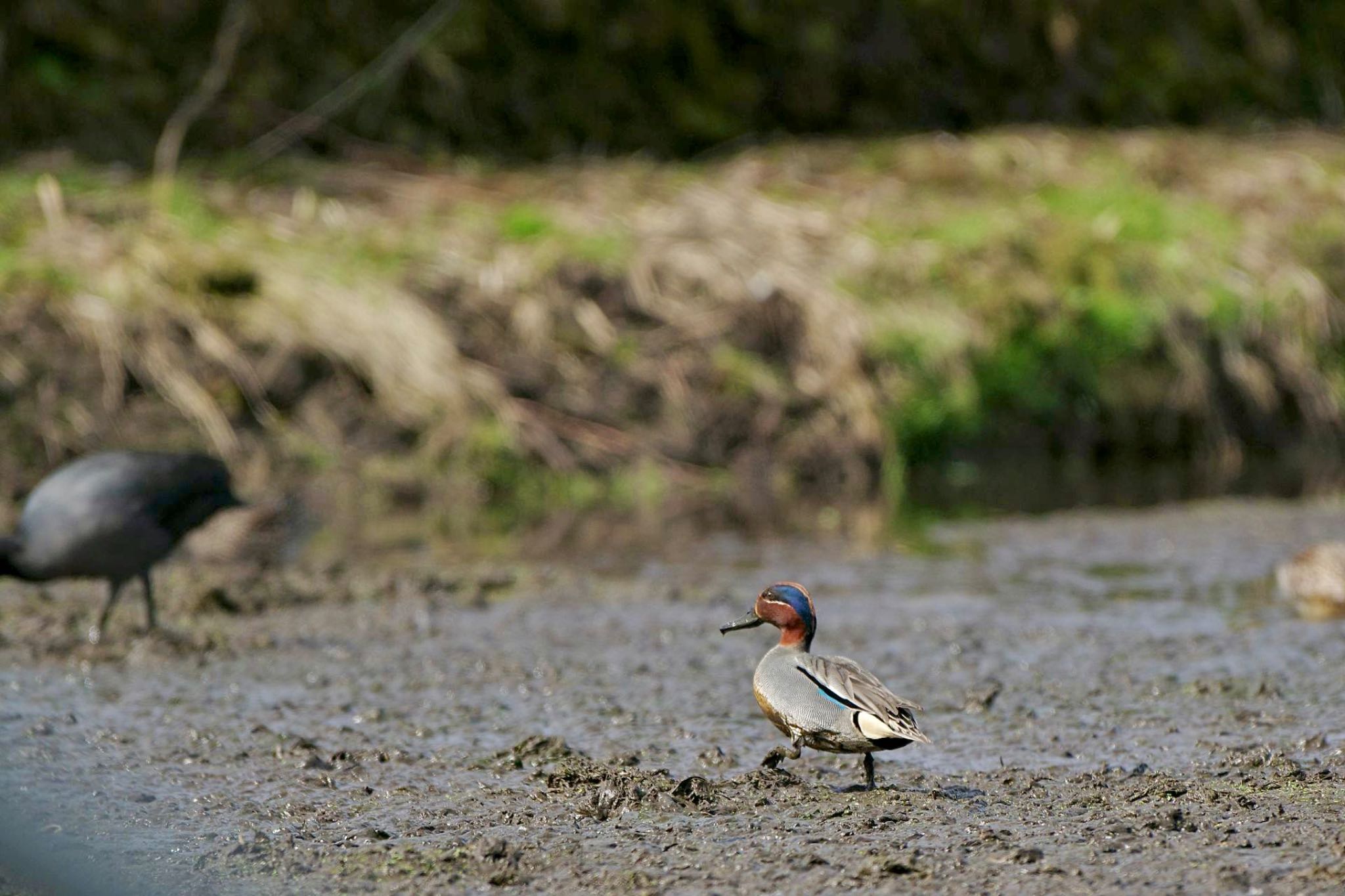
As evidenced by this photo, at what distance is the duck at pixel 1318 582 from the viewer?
702 centimetres

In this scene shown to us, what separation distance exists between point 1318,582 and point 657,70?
10947 mm

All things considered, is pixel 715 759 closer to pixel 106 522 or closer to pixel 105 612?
pixel 106 522

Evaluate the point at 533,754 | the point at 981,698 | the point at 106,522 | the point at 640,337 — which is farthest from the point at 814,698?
the point at 640,337

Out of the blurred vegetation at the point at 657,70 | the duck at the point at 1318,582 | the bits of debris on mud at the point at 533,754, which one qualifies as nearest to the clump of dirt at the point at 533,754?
the bits of debris on mud at the point at 533,754

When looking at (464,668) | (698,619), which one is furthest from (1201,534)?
(464,668)

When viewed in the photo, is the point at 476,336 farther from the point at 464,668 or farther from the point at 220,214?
the point at 464,668

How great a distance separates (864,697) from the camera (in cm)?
441

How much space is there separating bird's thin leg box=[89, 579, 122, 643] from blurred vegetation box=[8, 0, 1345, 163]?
335 inches

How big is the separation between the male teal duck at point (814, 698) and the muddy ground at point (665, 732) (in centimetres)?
14

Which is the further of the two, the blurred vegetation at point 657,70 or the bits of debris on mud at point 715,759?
the blurred vegetation at point 657,70

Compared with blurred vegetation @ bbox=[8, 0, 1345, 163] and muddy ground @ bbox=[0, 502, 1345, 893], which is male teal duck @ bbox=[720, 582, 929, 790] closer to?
muddy ground @ bbox=[0, 502, 1345, 893]

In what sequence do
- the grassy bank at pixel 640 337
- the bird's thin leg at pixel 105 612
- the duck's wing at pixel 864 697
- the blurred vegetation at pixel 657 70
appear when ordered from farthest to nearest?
the blurred vegetation at pixel 657 70 < the grassy bank at pixel 640 337 < the bird's thin leg at pixel 105 612 < the duck's wing at pixel 864 697

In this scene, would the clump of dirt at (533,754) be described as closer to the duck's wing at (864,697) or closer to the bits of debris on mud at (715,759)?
the bits of debris on mud at (715,759)

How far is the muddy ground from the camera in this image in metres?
3.95
